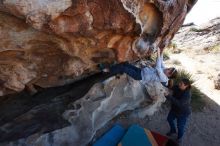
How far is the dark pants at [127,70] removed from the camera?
6.36 meters

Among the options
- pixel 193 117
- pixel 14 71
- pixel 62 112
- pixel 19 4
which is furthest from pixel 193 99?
pixel 19 4

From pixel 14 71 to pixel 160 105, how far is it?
11.5ft

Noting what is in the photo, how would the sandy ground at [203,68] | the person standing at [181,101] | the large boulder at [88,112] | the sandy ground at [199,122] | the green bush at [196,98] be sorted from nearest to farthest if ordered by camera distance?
the large boulder at [88,112], the person standing at [181,101], the sandy ground at [199,122], the green bush at [196,98], the sandy ground at [203,68]

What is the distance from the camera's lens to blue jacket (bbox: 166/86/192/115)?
598 centimetres

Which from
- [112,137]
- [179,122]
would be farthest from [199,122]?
[112,137]

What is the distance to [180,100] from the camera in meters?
6.00

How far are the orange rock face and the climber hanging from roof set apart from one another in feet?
1.53

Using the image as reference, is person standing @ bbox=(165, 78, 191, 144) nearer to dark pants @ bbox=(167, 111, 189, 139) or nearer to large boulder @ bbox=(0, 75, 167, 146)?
dark pants @ bbox=(167, 111, 189, 139)

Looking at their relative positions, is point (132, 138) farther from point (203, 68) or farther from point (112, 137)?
point (203, 68)

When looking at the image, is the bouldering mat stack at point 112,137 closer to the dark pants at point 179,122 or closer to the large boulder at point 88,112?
the large boulder at point 88,112

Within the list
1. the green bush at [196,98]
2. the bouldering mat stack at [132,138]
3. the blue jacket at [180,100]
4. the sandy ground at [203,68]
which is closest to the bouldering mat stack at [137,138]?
the bouldering mat stack at [132,138]

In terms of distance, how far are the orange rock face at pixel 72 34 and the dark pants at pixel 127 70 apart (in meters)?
0.46

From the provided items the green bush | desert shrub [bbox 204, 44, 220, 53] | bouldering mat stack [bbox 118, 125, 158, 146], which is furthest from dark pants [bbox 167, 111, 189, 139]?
desert shrub [bbox 204, 44, 220, 53]

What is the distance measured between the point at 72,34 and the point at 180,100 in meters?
2.34
